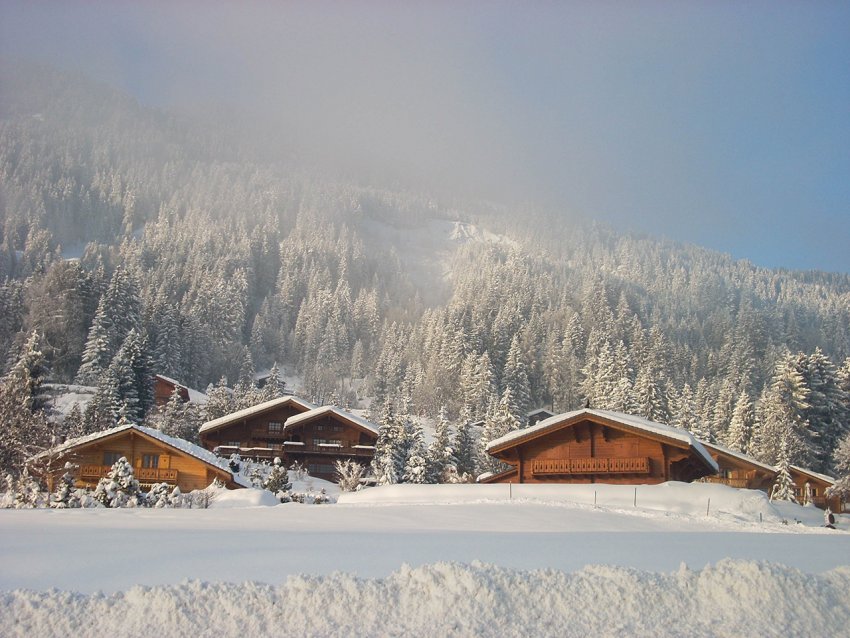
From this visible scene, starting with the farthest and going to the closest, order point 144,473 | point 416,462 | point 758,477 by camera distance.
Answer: point 758,477
point 416,462
point 144,473

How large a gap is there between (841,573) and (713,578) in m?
1.99

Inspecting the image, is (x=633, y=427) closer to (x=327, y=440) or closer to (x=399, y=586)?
(x=399, y=586)

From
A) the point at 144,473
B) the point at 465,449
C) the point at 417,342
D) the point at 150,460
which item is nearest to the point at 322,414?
the point at 465,449

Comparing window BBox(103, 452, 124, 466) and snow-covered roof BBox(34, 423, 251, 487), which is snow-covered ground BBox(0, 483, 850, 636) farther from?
window BBox(103, 452, 124, 466)

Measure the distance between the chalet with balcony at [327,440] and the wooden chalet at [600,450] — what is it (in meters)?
19.0

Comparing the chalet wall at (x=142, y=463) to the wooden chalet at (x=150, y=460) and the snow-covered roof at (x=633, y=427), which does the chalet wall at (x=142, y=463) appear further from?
the snow-covered roof at (x=633, y=427)

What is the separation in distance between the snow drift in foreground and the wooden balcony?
105ft

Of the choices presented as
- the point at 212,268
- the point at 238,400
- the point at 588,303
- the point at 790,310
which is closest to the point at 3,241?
the point at 212,268

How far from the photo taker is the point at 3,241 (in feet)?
572

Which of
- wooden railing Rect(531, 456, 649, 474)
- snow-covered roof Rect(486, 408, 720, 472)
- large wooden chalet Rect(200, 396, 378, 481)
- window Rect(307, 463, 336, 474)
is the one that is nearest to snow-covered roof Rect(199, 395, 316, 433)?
large wooden chalet Rect(200, 396, 378, 481)

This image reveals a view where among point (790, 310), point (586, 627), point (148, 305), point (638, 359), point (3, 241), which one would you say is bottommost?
point (586, 627)

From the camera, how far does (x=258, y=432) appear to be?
173 ft

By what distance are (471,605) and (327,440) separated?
4614 cm

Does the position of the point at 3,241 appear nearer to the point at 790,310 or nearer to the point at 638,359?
the point at 638,359
